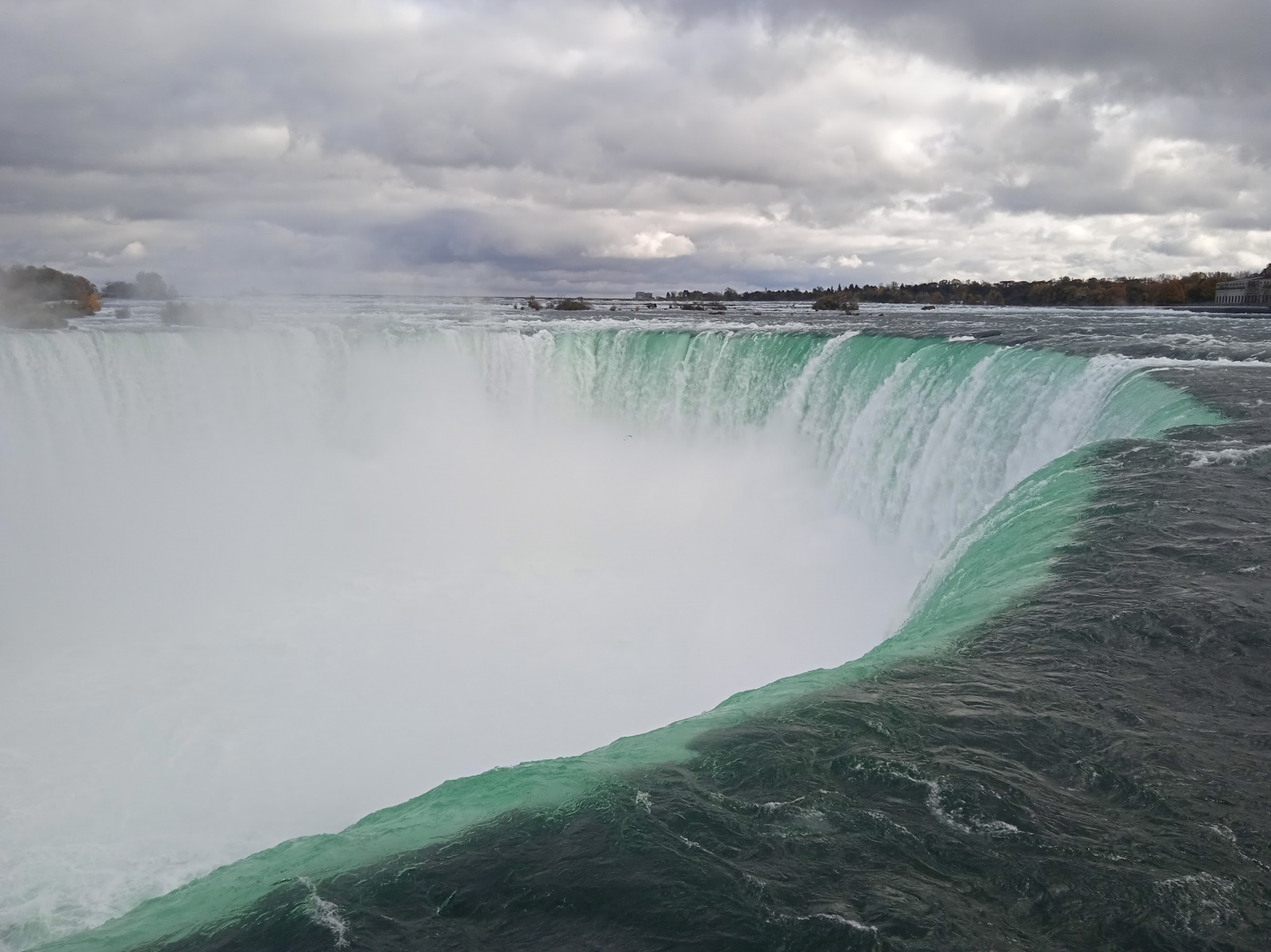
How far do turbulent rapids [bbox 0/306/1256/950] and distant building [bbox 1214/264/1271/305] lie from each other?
26.2 m

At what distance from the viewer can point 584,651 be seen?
13172 millimetres

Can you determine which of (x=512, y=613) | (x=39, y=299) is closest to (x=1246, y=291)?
(x=512, y=613)

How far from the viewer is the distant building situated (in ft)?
122

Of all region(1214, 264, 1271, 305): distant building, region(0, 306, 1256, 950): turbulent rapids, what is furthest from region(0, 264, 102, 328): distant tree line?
region(1214, 264, 1271, 305): distant building

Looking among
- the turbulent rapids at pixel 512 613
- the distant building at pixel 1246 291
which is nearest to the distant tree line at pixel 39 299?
the turbulent rapids at pixel 512 613

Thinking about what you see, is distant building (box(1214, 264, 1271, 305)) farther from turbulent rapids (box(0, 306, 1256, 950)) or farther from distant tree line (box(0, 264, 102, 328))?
distant tree line (box(0, 264, 102, 328))

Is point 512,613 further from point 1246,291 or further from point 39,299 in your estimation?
point 1246,291

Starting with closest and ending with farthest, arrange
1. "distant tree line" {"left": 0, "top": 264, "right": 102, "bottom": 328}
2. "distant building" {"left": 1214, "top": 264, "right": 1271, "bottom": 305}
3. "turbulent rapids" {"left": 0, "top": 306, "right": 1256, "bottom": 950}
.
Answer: "turbulent rapids" {"left": 0, "top": 306, "right": 1256, "bottom": 950}
"distant tree line" {"left": 0, "top": 264, "right": 102, "bottom": 328}
"distant building" {"left": 1214, "top": 264, "right": 1271, "bottom": 305}

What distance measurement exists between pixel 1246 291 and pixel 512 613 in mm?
40400

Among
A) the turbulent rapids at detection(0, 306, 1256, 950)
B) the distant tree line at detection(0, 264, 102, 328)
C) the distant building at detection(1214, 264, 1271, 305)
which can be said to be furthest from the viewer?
the distant building at detection(1214, 264, 1271, 305)

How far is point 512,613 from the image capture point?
48.6ft

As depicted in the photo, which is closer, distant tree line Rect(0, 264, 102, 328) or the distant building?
distant tree line Rect(0, 264, 102, 328)

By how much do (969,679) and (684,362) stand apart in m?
20.0

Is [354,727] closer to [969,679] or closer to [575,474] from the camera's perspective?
[969,679]
